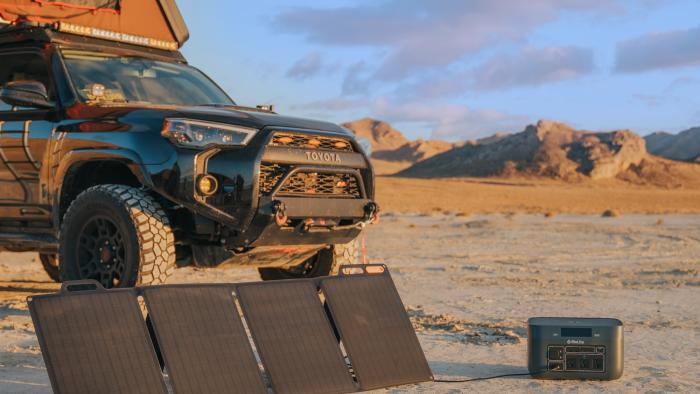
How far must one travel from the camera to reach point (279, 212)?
24.9ft

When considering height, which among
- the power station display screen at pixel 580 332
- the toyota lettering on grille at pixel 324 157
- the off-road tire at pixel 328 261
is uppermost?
the toyota lettering on grille at pixel 324 157

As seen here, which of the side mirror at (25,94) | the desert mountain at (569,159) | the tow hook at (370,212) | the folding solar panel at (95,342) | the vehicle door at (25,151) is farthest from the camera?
the desert mountain at (569,159)

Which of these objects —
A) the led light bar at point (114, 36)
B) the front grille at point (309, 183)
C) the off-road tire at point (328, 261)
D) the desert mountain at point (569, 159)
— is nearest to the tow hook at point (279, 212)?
the front grille at point (309, 183)

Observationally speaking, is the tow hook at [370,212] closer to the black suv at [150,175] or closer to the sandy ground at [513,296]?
the black suv at [150,175]

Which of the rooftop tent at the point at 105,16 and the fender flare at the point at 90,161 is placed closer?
the fender flare at the point at 90,161

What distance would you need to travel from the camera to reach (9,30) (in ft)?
30.7

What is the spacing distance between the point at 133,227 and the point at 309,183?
1.41m

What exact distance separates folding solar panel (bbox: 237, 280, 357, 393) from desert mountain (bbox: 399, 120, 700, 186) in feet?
247

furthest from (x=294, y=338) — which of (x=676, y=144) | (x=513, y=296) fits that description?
(x=676, y=144)

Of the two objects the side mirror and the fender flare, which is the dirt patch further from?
the side mirror

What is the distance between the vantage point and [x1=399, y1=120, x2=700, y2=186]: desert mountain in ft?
265

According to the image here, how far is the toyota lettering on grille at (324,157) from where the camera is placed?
311 inches

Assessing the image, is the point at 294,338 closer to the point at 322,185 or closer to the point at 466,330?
the point at 322,185

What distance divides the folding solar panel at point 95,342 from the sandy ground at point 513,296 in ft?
3.39
